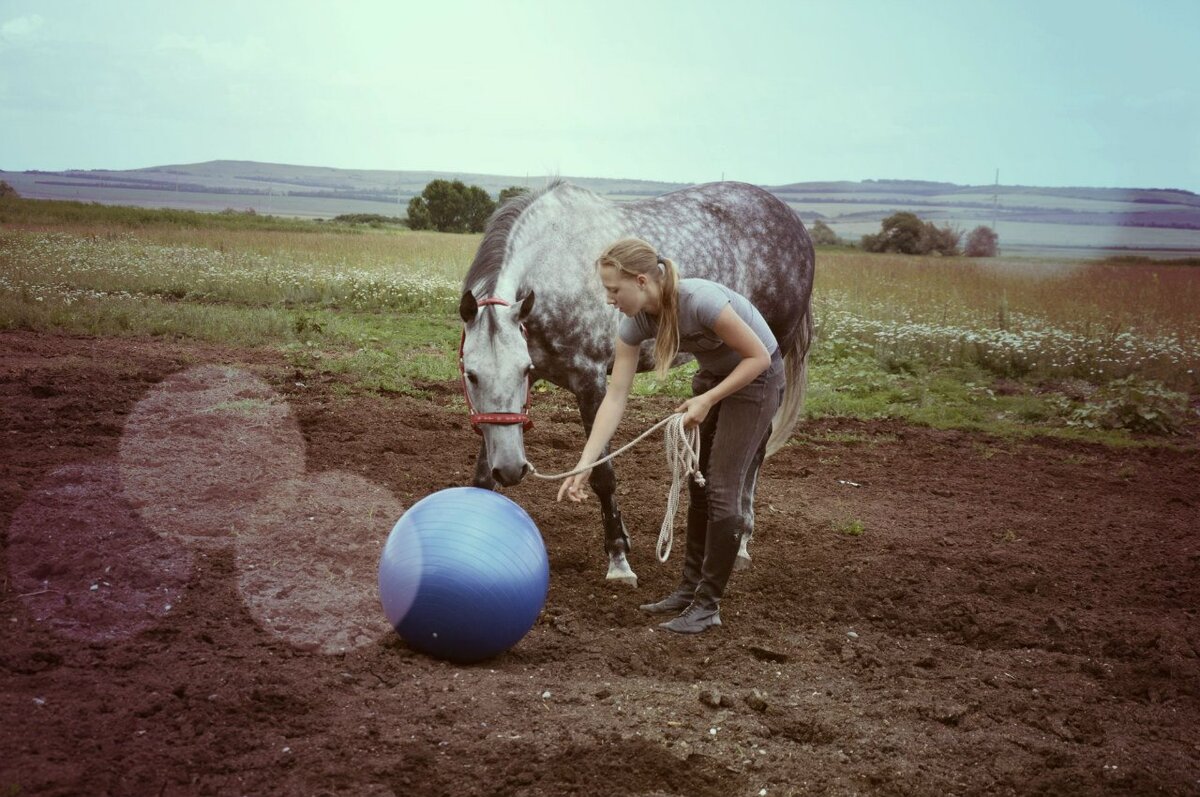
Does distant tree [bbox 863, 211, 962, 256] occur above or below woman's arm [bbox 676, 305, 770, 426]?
above

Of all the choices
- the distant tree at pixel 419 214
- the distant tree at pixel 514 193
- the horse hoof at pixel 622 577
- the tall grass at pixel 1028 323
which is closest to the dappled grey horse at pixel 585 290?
the horse hoof at pixel 622 577

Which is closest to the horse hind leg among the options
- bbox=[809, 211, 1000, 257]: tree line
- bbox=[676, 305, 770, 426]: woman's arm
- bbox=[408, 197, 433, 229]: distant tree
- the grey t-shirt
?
the grey t-shirt

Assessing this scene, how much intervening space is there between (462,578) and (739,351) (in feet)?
4.90

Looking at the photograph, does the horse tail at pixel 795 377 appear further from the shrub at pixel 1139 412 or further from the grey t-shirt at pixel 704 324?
the shrub at pixel 1139 412

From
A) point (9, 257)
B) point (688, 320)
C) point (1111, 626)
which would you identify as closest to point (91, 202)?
point (9, 257)

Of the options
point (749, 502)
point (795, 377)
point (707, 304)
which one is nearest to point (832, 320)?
point (795, 377)

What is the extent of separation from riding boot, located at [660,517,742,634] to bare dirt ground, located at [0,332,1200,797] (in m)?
0.11

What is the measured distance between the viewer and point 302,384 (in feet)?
30.2

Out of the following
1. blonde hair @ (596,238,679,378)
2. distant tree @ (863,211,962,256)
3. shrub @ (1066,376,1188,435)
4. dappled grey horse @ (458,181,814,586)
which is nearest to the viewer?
blonde hair @ (596,238,679,378)

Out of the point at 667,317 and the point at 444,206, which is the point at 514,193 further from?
the point at 444,206

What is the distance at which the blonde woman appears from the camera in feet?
13.0

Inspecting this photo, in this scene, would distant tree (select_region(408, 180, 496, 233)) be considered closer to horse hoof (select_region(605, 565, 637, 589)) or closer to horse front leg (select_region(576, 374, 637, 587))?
horse front leg (select_region(576, 374, 637, 587))

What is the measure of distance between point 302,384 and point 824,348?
22.8ft

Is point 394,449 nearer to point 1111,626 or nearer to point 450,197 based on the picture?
point 1111,626
